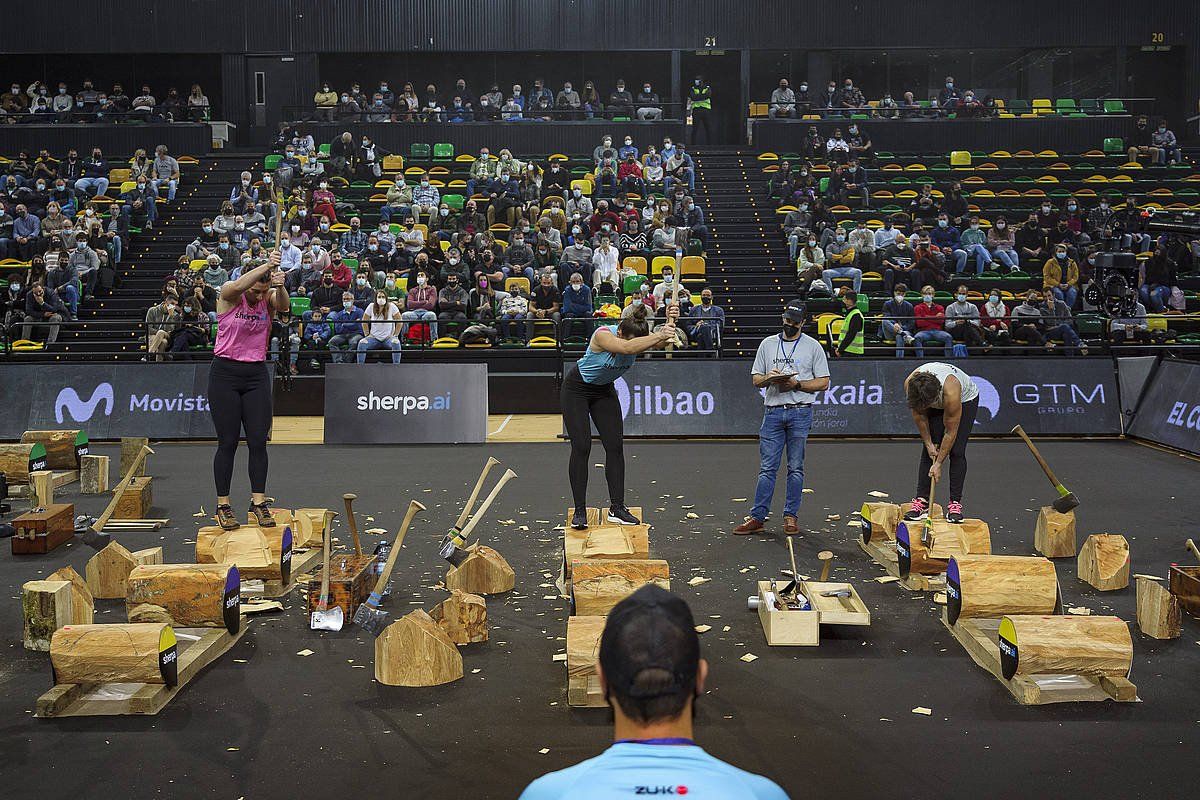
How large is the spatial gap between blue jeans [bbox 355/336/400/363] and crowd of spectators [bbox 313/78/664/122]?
13.7 m

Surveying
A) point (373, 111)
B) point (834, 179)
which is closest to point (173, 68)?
point (373, 111)

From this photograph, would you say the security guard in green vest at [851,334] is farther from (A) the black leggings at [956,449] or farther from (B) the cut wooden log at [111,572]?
(B) the cut wooden log at [111,572]

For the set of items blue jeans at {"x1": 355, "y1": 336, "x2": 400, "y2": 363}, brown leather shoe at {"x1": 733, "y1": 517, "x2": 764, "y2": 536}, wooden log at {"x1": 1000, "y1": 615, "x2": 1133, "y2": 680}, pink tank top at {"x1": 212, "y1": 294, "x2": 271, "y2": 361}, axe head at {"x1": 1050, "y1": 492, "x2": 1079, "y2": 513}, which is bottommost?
brown leather shoe at {"x1": 733, "y1": 517, "x2": 764, "y2": 536}

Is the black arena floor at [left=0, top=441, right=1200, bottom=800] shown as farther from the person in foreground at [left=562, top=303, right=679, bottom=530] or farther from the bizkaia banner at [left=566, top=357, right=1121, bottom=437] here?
the bizkaia banner at [left=566, top=357, right=1121, bottom=437]

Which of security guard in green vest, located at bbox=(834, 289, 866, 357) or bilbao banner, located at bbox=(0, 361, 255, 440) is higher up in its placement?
security guard in green vest, located at bbox=(834, 289, 866, 357)

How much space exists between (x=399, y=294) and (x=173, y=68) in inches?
728

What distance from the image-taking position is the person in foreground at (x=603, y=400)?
26.4 feet

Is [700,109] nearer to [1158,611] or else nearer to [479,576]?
[479,576]

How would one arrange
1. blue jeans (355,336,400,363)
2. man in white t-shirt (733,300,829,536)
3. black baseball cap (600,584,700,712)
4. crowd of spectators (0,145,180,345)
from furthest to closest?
1. crowd of spectators (0,145,180,345)
2. blue jeans (355,336,400,363)
3. man in white t-shirt (733,300,829,536)
4. black baseball cap (600,584,700,712)

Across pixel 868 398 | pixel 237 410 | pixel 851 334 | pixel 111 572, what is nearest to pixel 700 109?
pixel 851 334

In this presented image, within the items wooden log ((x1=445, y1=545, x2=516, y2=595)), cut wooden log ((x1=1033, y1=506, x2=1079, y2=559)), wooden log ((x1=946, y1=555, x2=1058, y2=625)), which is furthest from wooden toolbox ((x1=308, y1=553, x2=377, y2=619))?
cut wooden log ((x1=1033, y1=506, x2=1079, y2=559))

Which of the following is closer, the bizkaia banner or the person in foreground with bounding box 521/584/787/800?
the person in foreground with bounding box 521/584/787/800

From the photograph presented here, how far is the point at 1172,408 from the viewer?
14.6 metres

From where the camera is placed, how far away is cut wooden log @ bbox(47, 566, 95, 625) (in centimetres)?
626
